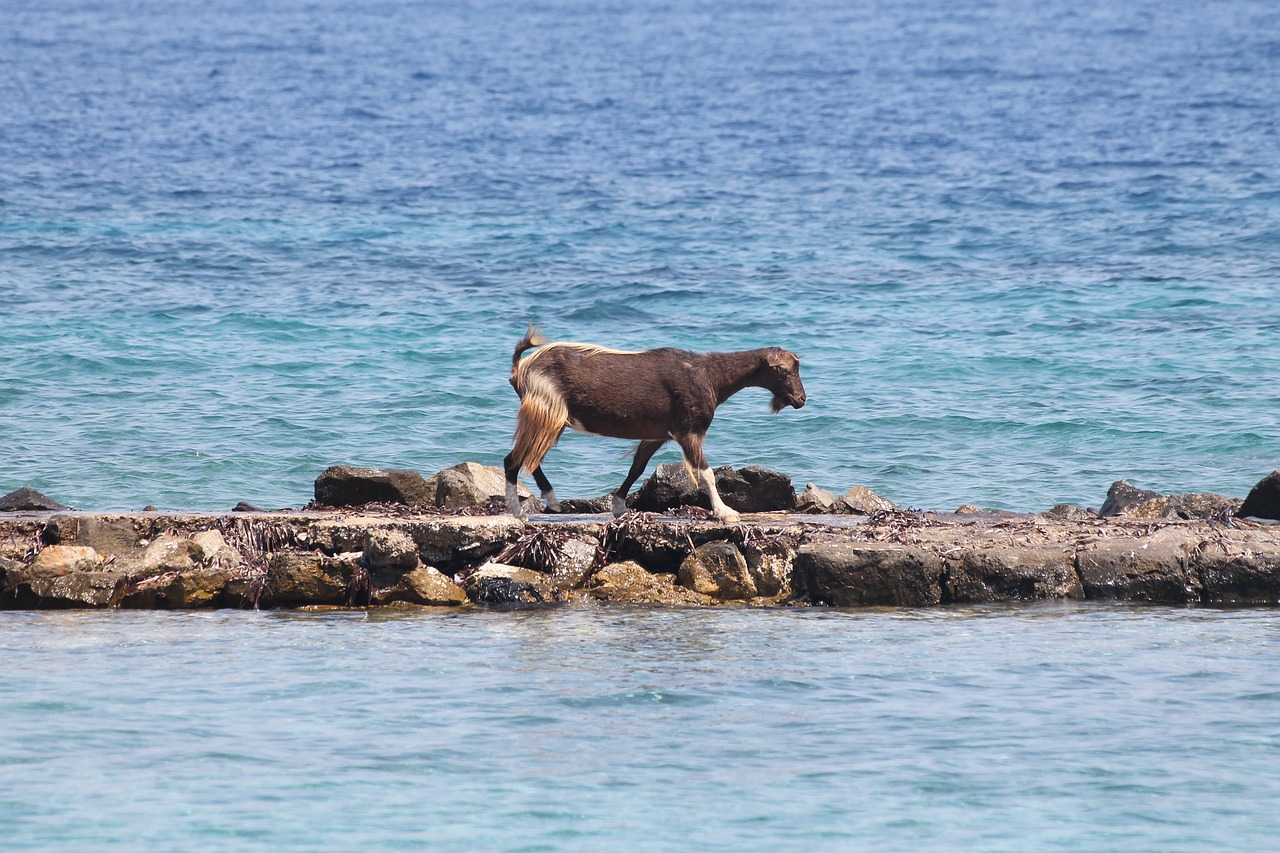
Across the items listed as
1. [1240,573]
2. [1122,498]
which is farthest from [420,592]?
[1122,498]

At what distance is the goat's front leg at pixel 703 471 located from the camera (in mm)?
10828

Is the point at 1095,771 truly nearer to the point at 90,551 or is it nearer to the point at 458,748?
the point at 458,748

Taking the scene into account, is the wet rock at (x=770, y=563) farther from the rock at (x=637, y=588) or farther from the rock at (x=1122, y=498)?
the rock at (x=1122, y=498)

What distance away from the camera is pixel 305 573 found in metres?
10.2

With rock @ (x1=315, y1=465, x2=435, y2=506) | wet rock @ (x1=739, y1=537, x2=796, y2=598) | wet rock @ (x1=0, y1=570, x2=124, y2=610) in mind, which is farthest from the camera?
rock @ (x1=315, y1=465, x2=435, y2=506)

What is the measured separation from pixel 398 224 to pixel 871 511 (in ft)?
66.2

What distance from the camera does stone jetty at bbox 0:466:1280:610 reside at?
10.1 m

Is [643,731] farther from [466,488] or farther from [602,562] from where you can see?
[466,488]

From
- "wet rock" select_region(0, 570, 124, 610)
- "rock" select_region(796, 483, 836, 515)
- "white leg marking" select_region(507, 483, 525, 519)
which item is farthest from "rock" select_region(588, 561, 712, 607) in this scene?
"wet rock" select_region(0, 570, 124, 610)

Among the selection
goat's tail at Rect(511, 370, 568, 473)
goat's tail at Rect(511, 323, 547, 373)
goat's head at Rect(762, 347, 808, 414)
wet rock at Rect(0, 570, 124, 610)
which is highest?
goat's tail at Rect(511, 323, 547, 373)

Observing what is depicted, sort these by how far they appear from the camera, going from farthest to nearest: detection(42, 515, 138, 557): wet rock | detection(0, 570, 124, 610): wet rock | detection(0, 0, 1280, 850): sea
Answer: detection(42, 515, 138, 557): wet rock < detection(0, 570, 124, 610): wet rock < detection(0, 0, 1280, 850): sea

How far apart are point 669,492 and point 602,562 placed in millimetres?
1209

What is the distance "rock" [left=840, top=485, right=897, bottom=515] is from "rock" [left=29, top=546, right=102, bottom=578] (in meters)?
5.58

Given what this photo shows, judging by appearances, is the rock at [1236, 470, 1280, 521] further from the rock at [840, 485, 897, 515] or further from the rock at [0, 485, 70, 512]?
the rock at [0, 485, 70, 512]
